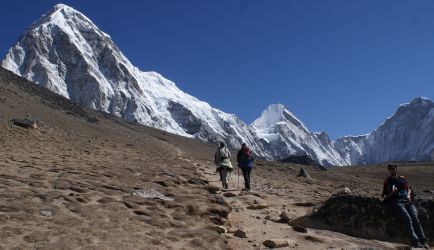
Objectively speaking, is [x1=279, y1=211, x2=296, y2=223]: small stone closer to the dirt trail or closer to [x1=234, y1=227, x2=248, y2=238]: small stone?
the dirt trail

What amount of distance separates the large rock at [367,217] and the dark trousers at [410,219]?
0.80 feet

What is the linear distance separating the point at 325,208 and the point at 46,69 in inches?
7518

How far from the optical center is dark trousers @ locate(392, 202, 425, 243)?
11.9 meters

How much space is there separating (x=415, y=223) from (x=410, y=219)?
0.76 feet

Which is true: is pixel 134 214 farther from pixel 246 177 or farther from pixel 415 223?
pixel 246 177

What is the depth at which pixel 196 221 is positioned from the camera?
11.1 m

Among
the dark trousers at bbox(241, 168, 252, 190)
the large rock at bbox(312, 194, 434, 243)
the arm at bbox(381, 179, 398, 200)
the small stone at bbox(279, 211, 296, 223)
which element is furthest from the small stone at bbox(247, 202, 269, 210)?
the dark trousers at bbox(241, 168, 252, 190)

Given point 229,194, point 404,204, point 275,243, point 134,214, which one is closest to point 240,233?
point 275,243

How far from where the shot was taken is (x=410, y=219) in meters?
12.0

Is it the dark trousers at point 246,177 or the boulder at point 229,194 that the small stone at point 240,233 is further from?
the dark trousers at point 246,177

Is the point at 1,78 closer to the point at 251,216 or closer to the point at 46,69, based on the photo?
the point at 251,216

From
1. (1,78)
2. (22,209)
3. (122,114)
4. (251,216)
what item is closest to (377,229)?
(251,216)

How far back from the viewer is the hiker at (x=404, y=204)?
11.9m

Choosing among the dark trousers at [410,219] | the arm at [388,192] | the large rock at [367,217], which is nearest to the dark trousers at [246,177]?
the large rock at [367,217]
